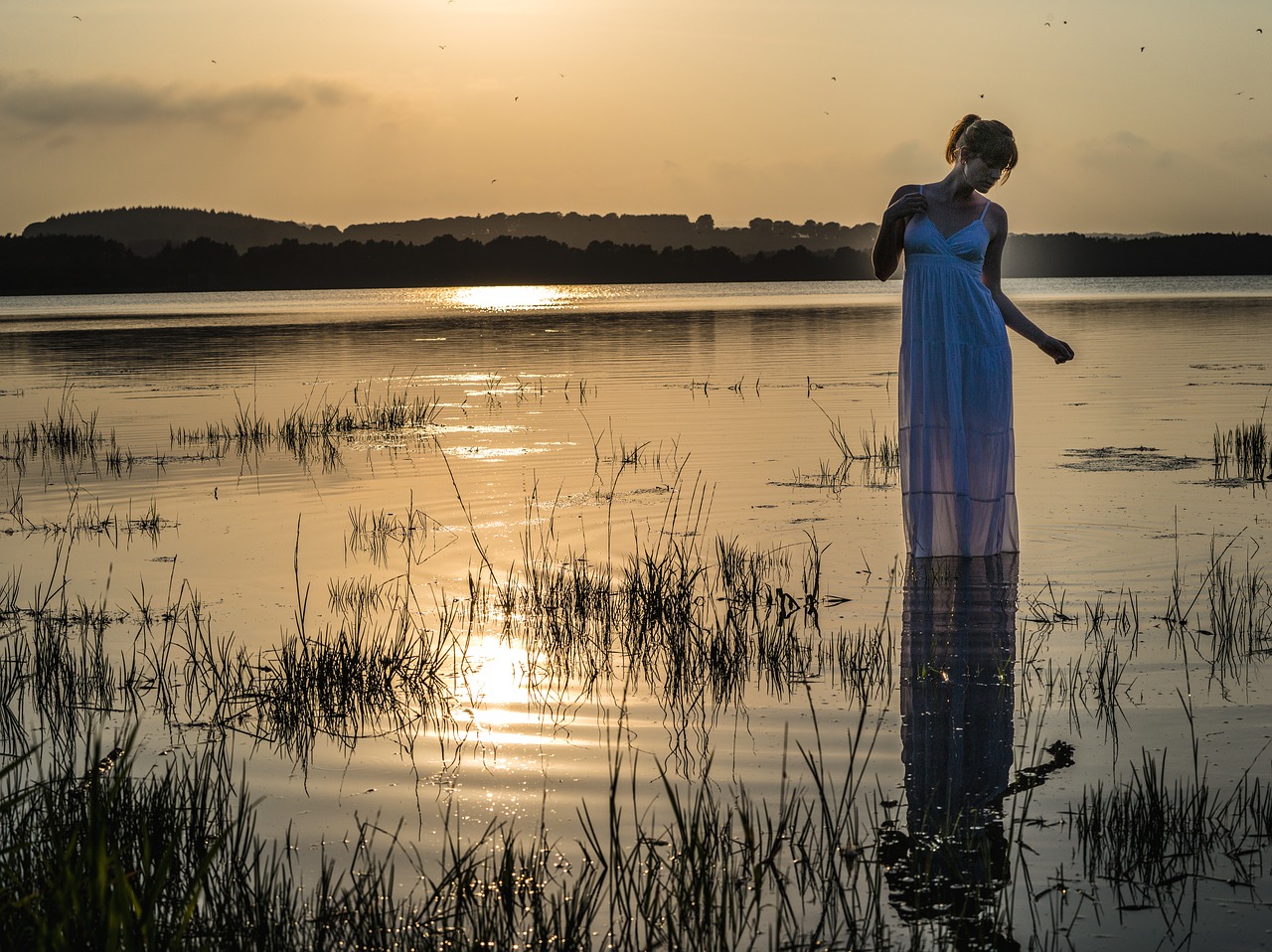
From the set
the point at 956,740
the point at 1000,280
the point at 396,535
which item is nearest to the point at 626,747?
the point at 956,740

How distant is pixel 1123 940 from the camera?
406 centimetres

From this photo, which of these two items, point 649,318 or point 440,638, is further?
point 649,318

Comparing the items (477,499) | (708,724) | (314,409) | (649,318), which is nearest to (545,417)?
(314,409)

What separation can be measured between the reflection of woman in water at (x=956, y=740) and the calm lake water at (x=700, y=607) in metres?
0.02

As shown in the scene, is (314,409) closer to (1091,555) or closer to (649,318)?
(1091,555)

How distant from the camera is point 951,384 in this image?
8.59 meters

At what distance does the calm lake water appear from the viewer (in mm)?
5301

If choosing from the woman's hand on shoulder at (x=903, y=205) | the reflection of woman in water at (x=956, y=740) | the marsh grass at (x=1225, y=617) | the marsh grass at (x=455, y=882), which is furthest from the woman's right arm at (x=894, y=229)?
the marsh grass at (x=455, y=882)

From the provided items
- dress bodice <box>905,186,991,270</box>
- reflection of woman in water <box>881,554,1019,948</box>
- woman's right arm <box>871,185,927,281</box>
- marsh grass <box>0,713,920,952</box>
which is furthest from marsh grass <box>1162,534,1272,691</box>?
marsh grass <box>0,713,920,952</box>

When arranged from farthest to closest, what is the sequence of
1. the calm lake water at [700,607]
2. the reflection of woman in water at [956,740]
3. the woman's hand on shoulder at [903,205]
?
the woman's hand on shoulder at [903,205], the calm lake water at [700,607], the reflection of woman in water at [956,740]

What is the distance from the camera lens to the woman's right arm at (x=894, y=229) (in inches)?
326

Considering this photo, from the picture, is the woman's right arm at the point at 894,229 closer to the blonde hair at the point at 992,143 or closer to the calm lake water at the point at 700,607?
the blonde hair at the point at 992,143

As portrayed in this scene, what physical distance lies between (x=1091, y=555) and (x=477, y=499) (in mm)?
5690

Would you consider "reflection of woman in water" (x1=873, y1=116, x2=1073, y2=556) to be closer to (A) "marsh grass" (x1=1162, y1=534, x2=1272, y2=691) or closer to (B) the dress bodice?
(B) the dress bodice
